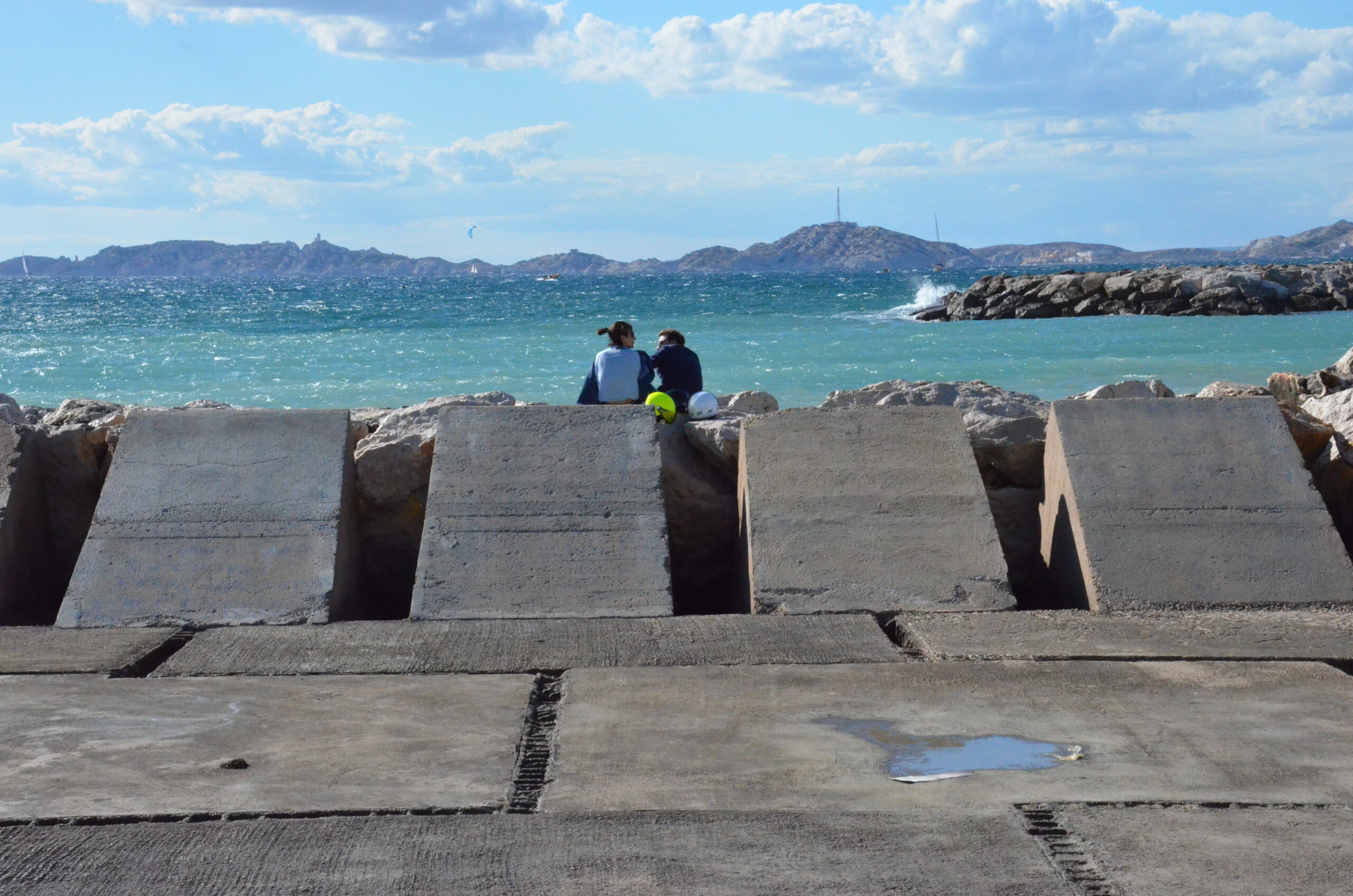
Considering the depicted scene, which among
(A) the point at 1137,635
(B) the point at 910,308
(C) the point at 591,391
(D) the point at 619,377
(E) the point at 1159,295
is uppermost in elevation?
(E) the point at 1159,295

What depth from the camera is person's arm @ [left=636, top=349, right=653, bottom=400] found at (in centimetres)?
788

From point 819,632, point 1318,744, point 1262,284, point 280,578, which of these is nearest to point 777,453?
point 819,632

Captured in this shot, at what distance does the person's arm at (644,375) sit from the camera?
7883 mm

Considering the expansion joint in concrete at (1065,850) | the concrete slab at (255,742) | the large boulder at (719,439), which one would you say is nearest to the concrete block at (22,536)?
the concrete slab at (255,742)

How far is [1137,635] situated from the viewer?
439cm

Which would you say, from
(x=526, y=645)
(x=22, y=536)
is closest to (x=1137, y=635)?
(x=526, y=645)

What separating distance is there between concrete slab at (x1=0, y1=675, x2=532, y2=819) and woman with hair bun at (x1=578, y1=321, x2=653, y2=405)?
3968mm

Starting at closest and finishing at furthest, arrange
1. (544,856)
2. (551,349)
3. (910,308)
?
(544,856), (551,349), (910,308)

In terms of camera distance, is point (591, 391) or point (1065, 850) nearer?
point (1065, 850)

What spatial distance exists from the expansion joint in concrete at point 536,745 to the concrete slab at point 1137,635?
1.27 m

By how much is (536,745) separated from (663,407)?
3.18m

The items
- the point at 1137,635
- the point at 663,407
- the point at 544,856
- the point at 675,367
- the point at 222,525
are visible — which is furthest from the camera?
the point at 675,367

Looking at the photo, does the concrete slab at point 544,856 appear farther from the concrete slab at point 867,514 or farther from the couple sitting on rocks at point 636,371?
the couple sitting on rocks at point 636,371

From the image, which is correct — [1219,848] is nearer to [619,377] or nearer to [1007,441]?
[1007,441]
